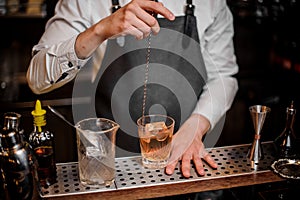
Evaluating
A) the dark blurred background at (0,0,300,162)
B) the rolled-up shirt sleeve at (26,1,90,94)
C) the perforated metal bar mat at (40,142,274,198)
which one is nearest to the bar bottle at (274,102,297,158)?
the perforated metal bar mat at (40,142,274,198)

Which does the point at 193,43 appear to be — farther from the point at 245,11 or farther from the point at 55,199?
the point at 245,11

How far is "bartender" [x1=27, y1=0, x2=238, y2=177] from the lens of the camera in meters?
1.49

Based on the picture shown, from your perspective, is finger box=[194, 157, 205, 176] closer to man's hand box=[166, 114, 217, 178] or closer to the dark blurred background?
man's hand box=[166, 114, 217, 178]

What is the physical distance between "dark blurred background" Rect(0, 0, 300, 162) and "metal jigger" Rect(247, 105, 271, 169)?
3.19ft

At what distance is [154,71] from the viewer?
65.3 inches

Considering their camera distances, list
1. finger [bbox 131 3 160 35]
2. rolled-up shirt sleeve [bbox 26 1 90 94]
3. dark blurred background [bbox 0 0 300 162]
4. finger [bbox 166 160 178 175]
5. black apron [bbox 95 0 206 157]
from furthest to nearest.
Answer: dark blurred background [bbox 0 0 300 162]
black apron [bbox 95 0 206 157]
rolled-up shirt sleeve [bbox 26 1 90 94]
finger [bbox 166 160 178 175]
finger [bbox 131 3 160 35]

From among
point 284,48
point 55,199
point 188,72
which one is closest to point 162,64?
point 188,72

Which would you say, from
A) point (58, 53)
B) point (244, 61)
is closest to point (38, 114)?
point (58, 53)

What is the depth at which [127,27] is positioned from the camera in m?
1.25

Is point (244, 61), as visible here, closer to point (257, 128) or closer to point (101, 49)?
point (101, 49)

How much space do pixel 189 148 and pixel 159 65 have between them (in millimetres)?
368

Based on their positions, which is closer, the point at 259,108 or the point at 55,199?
the point at 55,199

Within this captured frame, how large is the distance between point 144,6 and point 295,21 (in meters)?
1.52

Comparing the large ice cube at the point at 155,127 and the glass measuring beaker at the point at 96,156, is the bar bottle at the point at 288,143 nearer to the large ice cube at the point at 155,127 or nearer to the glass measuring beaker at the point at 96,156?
the large ice cube at the point at 155,127
